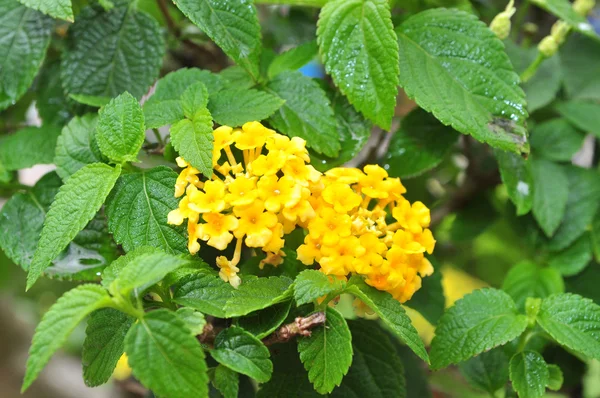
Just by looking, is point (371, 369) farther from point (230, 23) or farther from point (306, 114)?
point (230, 23)

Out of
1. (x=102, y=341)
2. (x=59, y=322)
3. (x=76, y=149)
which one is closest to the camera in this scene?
(x=59, y=322)

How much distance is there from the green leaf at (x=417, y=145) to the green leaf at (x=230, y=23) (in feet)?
0.82

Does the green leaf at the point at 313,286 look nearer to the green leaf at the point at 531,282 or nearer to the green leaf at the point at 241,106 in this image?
the green leaf at the point at 241,106

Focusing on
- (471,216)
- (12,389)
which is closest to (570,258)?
(471,216)

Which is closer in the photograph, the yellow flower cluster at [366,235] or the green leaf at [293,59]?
the yellow flower cluster at [366,235]

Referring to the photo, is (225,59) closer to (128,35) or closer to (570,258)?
(128,35)

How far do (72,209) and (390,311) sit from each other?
326mm

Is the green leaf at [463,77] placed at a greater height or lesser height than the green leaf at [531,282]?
greater

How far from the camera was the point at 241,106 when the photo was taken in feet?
2.20

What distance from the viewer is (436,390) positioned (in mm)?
1129

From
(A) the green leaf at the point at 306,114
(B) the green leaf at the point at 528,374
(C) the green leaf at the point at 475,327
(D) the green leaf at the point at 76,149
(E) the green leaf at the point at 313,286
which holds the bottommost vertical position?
(B) the green leaf at the point at 528,374

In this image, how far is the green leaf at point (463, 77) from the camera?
27.1 inches

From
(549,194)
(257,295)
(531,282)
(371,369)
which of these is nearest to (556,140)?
(549,194)

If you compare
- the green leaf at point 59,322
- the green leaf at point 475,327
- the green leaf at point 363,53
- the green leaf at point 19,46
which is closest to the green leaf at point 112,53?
the green leaf at point 19,46
